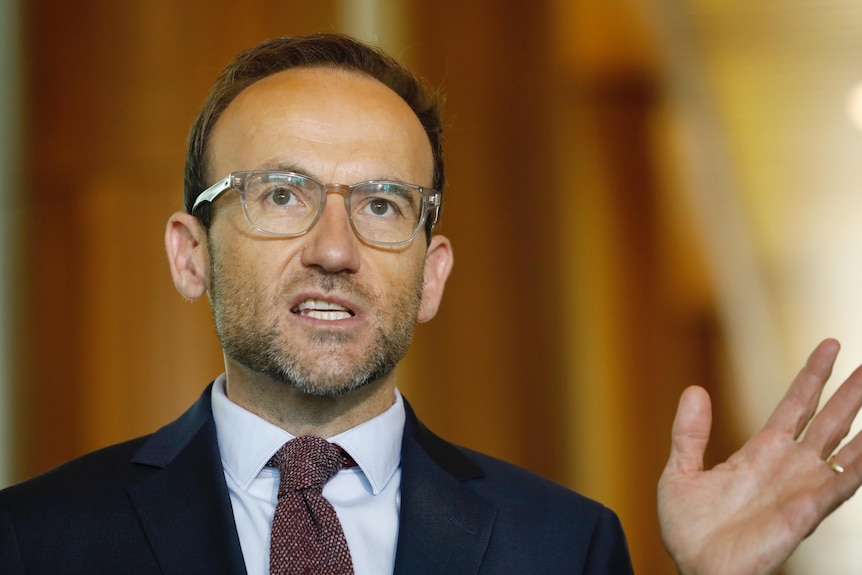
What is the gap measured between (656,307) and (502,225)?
1.76ft

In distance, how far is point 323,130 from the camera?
2.04 metres

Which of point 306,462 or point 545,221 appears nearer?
point 306,462

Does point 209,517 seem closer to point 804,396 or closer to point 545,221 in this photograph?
point 804,396

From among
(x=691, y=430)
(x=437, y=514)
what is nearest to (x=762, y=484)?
(x=691, y=430)

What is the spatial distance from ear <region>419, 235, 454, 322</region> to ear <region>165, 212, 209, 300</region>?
0.47 metres

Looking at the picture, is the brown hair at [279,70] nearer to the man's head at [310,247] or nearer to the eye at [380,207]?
the man's head at [310,247]

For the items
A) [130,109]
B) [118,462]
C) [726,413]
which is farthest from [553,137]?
[118,462]

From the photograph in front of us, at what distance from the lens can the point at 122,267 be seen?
316 centimetres

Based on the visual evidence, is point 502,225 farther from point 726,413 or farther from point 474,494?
point 474,494

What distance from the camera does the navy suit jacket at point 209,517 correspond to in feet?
5.97

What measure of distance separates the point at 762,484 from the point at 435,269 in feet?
2.91

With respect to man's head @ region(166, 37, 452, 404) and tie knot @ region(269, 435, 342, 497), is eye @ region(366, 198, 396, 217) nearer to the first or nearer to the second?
man's head @ region(166, 37, 452, 404)

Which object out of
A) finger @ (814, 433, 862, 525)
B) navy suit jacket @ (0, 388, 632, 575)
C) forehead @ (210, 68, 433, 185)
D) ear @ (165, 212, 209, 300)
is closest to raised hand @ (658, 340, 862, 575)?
finger @ (814, 433, 862, 525)

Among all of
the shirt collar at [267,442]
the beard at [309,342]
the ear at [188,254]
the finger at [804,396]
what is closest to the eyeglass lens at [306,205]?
the beard at [309,342]
